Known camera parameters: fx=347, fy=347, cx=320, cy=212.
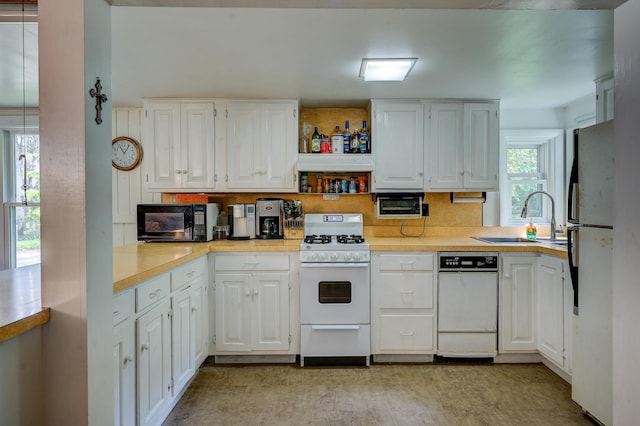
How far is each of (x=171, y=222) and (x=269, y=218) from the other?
851 millimetres

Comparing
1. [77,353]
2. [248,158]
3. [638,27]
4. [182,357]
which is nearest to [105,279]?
[77,353]

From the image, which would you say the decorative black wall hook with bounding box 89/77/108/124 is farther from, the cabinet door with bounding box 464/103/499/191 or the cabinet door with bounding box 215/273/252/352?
the cabinet door with bounding box 464/103/499/191

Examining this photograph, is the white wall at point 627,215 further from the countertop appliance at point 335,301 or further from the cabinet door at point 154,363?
the cabinet door at point 154,363

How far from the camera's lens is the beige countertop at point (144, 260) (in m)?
1.01

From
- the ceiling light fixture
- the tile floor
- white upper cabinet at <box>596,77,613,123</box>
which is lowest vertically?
the tile floor

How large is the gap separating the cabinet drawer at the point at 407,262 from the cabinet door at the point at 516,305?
1.97ft

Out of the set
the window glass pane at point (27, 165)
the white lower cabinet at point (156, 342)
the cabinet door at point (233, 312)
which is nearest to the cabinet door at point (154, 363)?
the white lower cabinet at point (156, 342)

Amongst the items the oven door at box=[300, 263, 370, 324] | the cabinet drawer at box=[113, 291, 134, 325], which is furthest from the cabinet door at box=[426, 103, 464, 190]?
the cabinet drawer at box=[113, 291, 134, 325]

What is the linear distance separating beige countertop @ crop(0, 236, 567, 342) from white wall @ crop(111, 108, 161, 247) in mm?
844

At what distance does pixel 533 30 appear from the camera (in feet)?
6.37

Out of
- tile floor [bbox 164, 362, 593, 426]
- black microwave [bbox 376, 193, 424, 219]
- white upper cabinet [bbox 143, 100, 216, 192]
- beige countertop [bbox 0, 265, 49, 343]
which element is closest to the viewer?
beige countertop [bbox 0, 265, 49, 343]

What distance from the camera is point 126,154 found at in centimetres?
350

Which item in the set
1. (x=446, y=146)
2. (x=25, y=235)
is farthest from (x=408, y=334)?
(x=25, y=235)

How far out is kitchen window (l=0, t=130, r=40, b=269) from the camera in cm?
355
